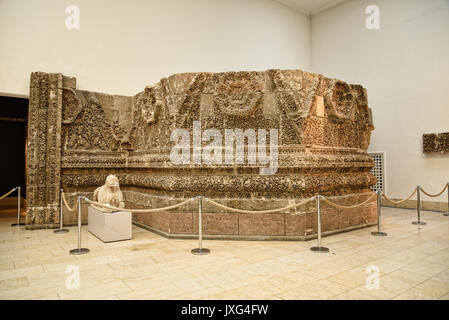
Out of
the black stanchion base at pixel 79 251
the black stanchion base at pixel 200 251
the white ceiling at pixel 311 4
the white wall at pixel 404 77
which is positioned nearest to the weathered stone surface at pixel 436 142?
the white wall at pixel 404 77

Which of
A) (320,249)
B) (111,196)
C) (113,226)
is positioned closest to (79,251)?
(113,226)

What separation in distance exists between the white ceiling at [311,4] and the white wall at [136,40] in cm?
40

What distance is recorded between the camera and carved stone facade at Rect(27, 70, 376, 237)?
16.1 ft

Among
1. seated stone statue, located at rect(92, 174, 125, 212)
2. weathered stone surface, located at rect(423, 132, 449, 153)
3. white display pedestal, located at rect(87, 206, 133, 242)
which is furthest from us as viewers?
weathered stone surface, located at rect(423, 132, 449, 153)

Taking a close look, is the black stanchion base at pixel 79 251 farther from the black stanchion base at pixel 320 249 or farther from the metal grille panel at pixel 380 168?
the metal grille panel at pixel 380 168

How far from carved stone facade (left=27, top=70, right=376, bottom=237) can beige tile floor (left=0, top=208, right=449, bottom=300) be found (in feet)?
2.33

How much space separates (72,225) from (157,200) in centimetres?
224

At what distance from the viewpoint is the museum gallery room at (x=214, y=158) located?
332 cm

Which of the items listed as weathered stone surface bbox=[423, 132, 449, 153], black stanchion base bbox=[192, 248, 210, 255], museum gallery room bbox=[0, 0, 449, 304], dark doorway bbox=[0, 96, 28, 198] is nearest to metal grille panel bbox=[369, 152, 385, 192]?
museum gallery room bbox=[0, 0, 449, 304]

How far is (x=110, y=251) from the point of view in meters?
4.25

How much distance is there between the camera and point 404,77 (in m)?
8.23

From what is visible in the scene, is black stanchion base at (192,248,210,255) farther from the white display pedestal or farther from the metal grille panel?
the metal grille panel
